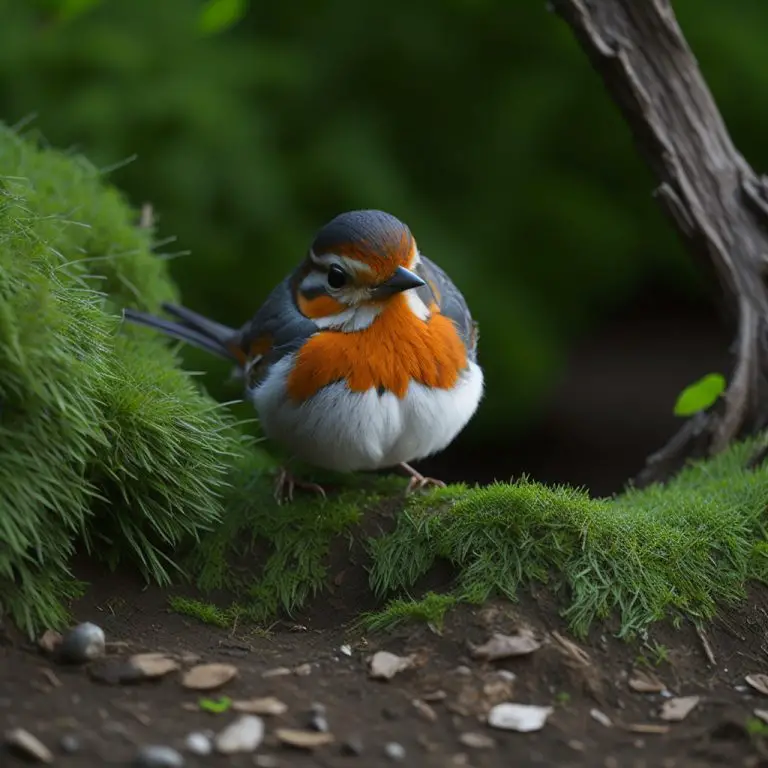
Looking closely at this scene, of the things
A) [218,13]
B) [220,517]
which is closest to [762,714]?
[220,517]

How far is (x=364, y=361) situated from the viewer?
3725 mm

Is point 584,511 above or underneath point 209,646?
above

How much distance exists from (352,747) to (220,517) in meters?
1.30

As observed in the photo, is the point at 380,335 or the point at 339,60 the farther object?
the point at 339,60

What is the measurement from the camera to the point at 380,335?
3746 millimetres

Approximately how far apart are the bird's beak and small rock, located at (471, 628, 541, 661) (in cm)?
114

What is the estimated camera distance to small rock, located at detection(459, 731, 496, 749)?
2592 millimetres

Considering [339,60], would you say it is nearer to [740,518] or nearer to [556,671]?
[740,518]

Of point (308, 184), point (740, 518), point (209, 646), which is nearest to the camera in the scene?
point (209, 646)

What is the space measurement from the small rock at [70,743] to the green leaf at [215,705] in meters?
0.30

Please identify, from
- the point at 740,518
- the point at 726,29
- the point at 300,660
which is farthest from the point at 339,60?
the point at 300,660

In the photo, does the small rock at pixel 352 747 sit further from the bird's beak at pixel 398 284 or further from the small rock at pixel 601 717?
the bird's beak at pixel 398 284

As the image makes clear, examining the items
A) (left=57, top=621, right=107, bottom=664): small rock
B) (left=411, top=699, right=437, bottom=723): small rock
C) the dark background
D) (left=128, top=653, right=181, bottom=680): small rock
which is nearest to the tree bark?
the dark background

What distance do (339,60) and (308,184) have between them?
79 cm
